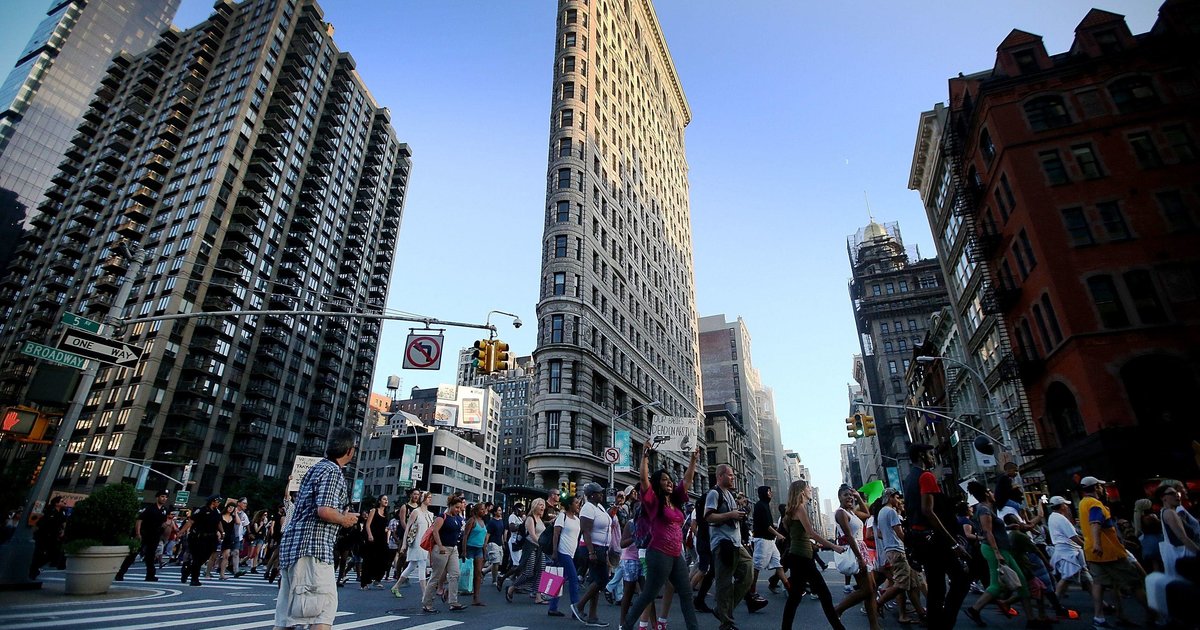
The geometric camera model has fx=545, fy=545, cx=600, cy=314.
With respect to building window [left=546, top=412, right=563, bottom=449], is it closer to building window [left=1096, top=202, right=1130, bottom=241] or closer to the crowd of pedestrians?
the crowd of pedestrians

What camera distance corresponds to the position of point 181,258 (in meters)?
67.2

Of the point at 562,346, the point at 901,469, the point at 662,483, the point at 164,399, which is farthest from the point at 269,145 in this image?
the point at 901,469

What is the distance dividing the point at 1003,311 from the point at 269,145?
90830 mm

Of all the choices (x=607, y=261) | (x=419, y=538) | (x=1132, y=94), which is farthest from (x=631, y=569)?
(x=607, y=261)

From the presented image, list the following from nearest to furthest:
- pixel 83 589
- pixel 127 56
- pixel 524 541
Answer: pixel 83 589, pixel 524 541, pixel 127 56

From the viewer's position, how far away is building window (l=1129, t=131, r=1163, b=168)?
1041 inches

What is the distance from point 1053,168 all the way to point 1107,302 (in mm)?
7785

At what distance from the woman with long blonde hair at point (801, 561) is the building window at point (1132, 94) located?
112 feet

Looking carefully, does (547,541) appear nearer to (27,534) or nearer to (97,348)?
(27,534)

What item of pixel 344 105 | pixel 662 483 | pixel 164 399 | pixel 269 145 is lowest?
pixel 662 483

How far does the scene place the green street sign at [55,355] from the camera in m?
9.90

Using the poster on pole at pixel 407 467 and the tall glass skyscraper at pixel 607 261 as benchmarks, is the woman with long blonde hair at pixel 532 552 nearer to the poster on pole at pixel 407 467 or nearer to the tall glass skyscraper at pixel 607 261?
the tall glass skyscraper at pixel 607 261

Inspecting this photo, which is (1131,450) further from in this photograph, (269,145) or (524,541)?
(269,145)

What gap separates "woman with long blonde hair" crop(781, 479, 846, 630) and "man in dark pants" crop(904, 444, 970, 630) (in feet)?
3.59
